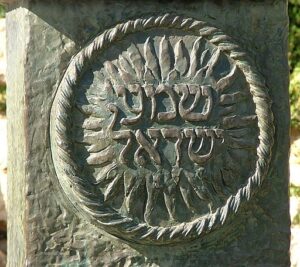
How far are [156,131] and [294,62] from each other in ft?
8.42

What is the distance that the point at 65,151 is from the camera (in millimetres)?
3188

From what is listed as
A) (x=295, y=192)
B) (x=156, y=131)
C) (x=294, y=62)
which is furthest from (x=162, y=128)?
(x=294, y=62)

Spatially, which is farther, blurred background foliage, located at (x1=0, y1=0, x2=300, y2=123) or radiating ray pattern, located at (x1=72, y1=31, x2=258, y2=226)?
blurred background foliage, located at (x1=0, y1=0, x2=300, y2=123)

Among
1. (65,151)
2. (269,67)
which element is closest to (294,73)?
(269,67)

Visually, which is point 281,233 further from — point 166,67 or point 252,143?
point 166,67

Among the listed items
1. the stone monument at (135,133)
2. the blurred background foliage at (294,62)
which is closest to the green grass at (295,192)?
the blurred background foliage at (294,62)

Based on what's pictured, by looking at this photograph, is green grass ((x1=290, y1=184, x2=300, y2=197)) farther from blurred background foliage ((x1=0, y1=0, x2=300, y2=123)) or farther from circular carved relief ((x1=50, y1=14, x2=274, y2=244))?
circular carved relief ((x1=50, y1=14, x2=274, y2=244))

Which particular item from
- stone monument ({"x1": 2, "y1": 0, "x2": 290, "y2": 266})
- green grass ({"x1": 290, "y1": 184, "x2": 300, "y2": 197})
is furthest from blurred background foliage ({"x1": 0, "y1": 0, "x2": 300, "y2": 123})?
stone monument ({"x1": 2, "y1": 0, "x2": 290, "y2": 266})

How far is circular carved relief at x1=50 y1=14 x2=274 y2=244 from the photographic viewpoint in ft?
10.5

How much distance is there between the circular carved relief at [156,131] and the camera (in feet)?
10.5

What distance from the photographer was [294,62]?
5664mm

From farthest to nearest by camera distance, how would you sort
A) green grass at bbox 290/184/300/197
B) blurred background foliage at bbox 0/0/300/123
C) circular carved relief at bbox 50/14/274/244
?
blurred background foliage at bbox 0/0/300/123
green grass at bbox 290/184/300/197
circular carved relief at bbox 50/14/274/244

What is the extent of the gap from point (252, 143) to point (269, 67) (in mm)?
237

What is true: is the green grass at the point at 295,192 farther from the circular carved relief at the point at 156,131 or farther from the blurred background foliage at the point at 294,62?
the circular carved relief at the point at 156,131
